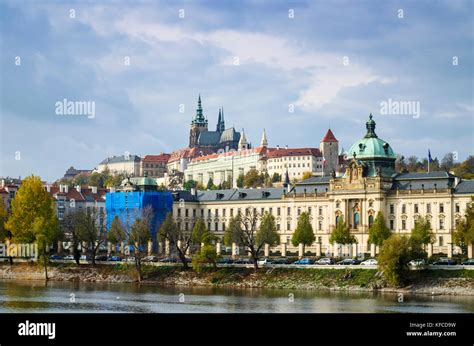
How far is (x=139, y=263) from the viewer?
104 m

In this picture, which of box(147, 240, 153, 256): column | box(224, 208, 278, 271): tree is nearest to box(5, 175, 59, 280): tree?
box(147, 240, 153, 256): column

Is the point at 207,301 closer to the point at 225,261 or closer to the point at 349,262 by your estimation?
the point at 349,262

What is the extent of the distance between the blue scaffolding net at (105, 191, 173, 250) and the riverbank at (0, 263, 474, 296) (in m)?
22.8

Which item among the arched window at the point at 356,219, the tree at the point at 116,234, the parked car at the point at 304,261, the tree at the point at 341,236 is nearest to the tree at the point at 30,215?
the tree at the point at 116,234

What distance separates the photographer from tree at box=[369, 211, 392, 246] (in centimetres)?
10688

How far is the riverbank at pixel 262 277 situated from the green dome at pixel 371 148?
28.5m

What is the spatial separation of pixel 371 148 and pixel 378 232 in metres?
17.4

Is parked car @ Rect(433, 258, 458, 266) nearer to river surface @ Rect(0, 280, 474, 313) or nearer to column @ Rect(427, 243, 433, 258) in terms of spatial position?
river surface @ Rect(0, 280, 474, 313)

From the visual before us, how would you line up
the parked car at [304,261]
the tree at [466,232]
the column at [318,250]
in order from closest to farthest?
the tree at [466,232]
the parked car at [304,261]
the column at [318,250]

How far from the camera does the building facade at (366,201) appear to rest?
113 meters

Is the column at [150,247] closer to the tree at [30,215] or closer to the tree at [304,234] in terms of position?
the tree at [30,215]

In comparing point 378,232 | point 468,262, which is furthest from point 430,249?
point 468,262

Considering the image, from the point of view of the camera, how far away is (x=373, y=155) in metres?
121
